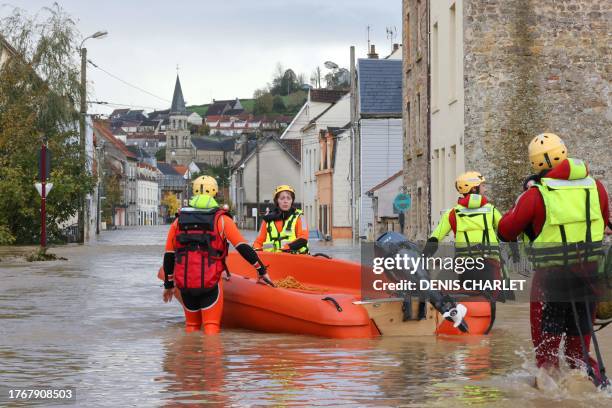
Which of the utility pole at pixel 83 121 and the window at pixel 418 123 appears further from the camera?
the utility pole at pixel 83 121

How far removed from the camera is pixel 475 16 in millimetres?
29031

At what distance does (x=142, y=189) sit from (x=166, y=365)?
164023 mm

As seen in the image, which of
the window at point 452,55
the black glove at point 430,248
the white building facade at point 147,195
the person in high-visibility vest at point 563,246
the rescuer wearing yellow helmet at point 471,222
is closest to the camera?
the person in high-visibility vest at point 563,246

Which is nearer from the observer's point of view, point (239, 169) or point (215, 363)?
point (215, 363)

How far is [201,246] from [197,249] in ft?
0.16

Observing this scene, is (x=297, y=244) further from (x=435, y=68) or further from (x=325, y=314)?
(x=435, y=68)

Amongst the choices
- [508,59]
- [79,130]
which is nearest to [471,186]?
[508,59]

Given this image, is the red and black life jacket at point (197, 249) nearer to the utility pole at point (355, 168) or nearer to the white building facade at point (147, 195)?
the utility pole at point (355, 168)

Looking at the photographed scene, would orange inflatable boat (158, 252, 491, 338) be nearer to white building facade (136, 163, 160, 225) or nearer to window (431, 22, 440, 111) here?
window (431, 22, 440, 111)

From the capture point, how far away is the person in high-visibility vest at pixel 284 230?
1510cm

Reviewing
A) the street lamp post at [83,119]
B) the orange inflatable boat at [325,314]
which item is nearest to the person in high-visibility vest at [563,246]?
the orange inflatable boat at [325,314]

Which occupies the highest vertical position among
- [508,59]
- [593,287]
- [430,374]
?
[508,59]

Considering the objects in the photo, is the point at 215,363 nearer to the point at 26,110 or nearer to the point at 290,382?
the point at 290,382

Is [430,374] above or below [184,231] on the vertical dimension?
below
